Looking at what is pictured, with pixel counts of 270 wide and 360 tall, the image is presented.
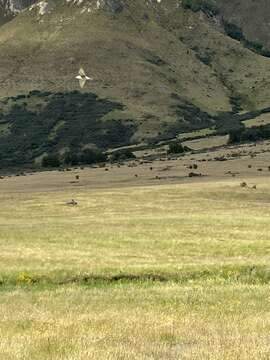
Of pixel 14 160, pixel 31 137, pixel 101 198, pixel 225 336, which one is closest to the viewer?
pixel 225 336

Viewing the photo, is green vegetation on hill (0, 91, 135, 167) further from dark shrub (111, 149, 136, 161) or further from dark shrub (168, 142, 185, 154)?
dark shrub (168, 142, 185, 154)

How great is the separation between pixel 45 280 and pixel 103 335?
11.0 metres

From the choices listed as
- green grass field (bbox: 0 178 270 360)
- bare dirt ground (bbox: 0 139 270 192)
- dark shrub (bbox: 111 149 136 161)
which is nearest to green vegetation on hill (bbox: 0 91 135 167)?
dark shrub (bbox: 111 149 136 161)

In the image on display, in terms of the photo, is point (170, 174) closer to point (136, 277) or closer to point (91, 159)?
point (91, 159)

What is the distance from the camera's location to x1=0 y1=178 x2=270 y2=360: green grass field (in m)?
14.1

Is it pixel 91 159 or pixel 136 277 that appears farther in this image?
Answer: pixel 91 159

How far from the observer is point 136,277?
25562mm

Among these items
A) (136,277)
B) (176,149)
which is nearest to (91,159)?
(176,149)

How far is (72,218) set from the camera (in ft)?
138

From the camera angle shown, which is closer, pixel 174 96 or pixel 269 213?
pixel 269 213

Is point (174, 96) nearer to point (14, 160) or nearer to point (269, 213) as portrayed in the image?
point (14, 160)

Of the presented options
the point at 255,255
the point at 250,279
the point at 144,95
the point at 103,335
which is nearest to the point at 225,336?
the point at 103,335

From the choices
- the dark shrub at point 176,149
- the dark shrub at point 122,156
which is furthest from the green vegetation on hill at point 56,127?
the dark shrub at point 176,149

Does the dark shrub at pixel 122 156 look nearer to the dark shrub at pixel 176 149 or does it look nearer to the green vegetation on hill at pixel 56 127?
the dark shrub at pixel 176 149
